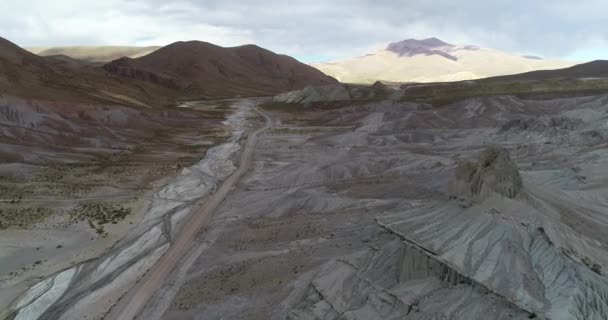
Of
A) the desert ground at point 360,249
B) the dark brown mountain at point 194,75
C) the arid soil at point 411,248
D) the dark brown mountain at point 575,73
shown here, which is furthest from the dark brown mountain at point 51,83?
the dark brown mountain at point 575,73

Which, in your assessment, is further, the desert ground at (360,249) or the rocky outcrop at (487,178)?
the rocky outcrop at (487,178)

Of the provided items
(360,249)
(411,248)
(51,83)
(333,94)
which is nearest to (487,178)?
(411,248)

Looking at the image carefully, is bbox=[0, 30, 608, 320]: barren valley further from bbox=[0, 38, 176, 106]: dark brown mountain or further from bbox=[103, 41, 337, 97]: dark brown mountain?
bbox=[103, 41, 337, 97]: dark brown mountain

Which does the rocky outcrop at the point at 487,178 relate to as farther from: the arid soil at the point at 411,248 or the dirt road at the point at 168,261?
the dirt road at the point at 168,261

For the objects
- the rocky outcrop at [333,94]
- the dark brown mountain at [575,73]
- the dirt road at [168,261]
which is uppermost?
the dark brown mountain at [575,73]

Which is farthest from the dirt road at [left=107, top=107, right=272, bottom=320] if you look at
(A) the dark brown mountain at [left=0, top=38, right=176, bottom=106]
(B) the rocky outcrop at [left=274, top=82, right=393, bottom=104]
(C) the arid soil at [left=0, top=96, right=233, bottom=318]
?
(B) the rocky outcrop at [left=274, top=82, right=393, bottom=104]

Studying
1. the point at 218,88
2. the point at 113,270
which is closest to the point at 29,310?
the point at 113,270
